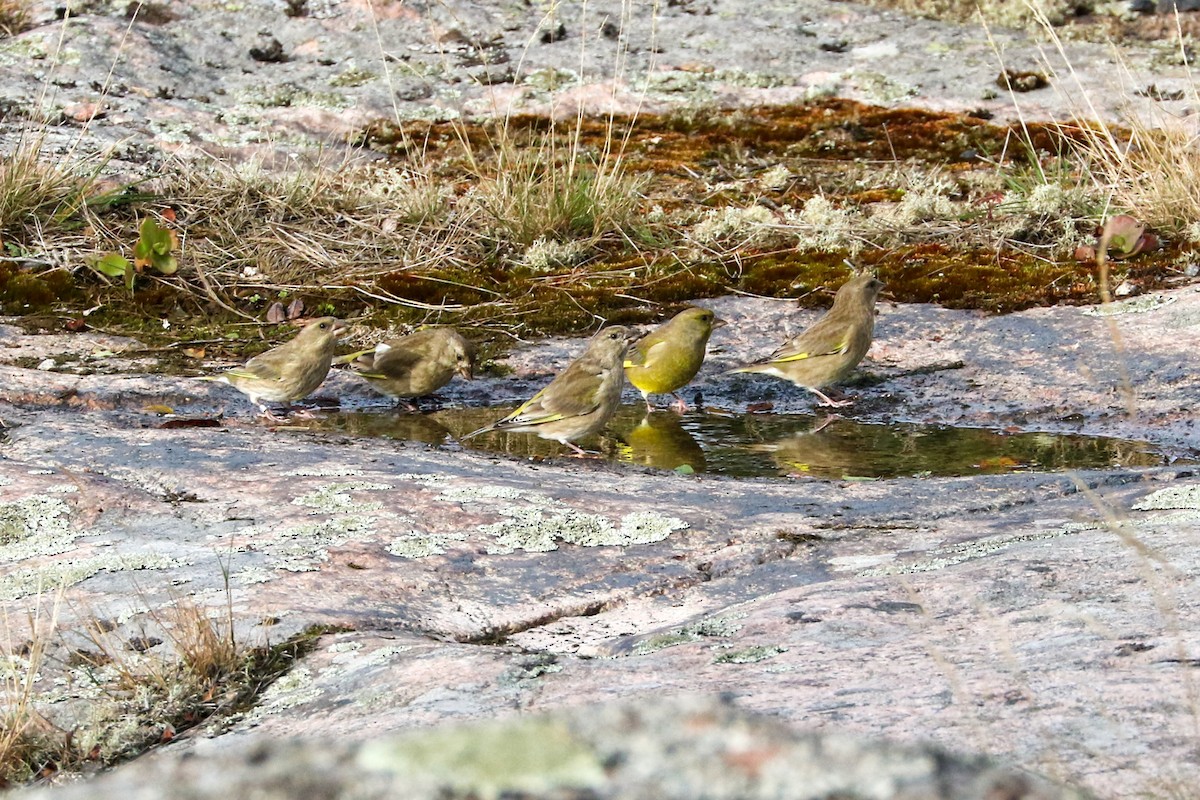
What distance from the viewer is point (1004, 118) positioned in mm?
12141

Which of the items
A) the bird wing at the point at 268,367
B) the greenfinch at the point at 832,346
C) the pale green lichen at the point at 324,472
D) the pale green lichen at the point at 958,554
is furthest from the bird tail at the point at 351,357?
the pale green lichen at the point at 958,554

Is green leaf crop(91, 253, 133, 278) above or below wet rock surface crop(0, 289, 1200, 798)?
below

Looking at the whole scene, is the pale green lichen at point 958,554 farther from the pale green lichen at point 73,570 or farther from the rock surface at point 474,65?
the rock surface at point 474,65

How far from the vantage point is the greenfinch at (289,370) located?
7242mm

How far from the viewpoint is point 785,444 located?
6.91 m

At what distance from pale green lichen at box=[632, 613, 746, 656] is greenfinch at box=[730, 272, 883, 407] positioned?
3762mm

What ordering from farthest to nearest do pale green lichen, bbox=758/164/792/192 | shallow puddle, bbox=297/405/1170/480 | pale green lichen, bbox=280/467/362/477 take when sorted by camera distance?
pale green lichen, bbox=758/164/792/192, shallow puddle, bbox=297/405/1170/480, pale green lichen, bbox=280/467/362/477

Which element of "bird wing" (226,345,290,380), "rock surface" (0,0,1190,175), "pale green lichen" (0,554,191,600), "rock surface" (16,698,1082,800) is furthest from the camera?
"rock surface" (0,0,1190,175)

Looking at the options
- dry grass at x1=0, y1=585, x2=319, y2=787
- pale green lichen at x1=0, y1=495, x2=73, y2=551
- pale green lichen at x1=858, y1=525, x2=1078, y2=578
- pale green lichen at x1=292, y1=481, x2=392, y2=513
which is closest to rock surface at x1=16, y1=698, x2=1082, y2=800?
dry grass at x1=0, y1=585, x2=319, y2=787

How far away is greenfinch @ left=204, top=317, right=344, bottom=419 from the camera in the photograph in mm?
7242

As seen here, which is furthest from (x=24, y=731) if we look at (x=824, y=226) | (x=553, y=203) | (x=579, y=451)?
(x=824, y=226)

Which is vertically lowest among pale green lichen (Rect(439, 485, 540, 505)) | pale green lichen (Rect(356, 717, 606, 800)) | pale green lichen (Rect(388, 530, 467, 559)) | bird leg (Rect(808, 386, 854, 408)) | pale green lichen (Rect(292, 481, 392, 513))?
bird leg (Rect(808, 386, 854, 408))

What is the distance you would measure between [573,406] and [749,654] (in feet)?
11.8

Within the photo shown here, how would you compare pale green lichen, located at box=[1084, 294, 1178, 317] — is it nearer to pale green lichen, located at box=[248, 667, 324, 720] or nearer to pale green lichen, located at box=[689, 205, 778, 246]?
pale green lichen, located at box=[689, 205, 778, 246]
